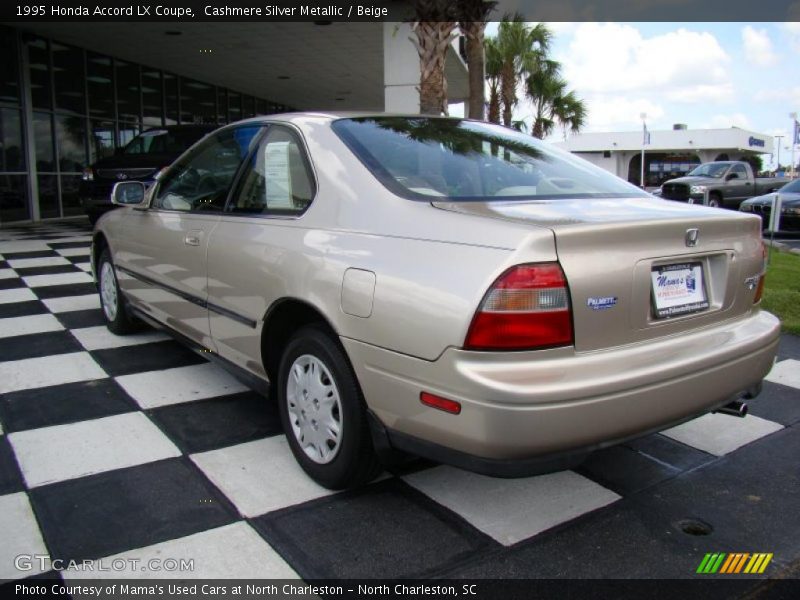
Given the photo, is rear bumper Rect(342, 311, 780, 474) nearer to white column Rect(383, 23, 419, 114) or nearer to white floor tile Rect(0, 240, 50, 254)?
white floor tile Rect(0, 240, 50, 254)

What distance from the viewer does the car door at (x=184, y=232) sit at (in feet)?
11.1

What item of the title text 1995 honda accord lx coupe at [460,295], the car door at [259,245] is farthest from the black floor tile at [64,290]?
the car door at [259,245]

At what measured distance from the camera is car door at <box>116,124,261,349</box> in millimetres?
3387

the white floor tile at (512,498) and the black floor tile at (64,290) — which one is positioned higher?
the black floor tile at (64,290)

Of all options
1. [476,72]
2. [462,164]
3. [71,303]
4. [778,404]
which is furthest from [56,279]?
[476,72]

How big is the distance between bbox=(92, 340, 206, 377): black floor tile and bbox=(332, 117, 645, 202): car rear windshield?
2118 mm

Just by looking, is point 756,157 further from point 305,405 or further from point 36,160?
point 305,405

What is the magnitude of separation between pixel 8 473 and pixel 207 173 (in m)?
1.77

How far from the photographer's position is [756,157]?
5534cm

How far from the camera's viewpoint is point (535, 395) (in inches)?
77.2

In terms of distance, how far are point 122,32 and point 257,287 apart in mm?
12578

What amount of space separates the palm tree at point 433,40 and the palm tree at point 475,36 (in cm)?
87

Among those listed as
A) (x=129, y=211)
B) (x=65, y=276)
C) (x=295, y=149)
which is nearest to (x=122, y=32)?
(x=65, y=276)

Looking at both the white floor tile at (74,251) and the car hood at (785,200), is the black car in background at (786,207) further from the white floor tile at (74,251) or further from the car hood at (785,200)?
the white floor tile at (74,251)
